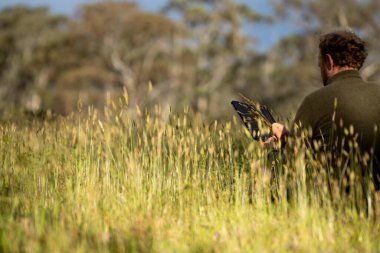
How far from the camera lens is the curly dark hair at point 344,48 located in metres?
3.41

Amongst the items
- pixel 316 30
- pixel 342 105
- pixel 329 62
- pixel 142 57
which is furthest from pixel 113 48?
pixel 342 105

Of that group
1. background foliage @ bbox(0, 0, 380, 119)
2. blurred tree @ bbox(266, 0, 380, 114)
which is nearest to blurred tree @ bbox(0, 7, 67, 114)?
background foliage @ bbox(0, 0, 380, 119)

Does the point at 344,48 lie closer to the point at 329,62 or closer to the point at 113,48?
the point at 329,62

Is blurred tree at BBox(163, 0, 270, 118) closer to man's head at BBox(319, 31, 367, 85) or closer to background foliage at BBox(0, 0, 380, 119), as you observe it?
background foliage at BBox(0, 0, 380, 119)

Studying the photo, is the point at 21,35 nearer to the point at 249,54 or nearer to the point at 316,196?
the point at 249,54

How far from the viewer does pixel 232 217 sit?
10.9 feet

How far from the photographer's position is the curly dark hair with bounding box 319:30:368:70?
341 cm

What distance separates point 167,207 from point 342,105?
43.0 inches

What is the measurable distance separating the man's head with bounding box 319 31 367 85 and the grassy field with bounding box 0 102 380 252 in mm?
521

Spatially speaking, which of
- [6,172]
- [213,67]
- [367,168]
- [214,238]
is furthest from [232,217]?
[213,67]

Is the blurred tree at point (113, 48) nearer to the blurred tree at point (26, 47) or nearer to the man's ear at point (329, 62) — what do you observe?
the blurred tree at point (26, 47)

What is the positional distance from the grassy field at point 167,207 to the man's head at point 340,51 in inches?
20.5

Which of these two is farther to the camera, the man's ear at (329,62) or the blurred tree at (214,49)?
the blurred tree at (214,49)

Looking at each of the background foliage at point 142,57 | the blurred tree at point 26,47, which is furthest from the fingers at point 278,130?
the blurred tree at point 26,47
